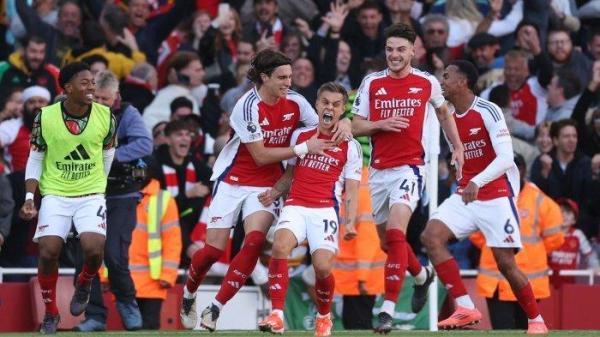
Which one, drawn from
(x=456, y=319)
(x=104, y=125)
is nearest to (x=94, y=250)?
(x=104, y=125)

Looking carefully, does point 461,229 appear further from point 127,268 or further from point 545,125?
point 545,125

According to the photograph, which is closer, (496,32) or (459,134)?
(459,134)

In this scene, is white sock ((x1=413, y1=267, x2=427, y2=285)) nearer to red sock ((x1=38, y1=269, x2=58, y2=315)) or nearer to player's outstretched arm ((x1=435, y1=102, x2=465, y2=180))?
player's outstretched arm ((x1=435, y1=102, x2=465, y2=180))

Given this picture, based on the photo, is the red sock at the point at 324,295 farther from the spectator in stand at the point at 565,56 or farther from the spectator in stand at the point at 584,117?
the spectator in stand at the point at 565,56

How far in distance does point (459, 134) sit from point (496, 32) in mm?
7327

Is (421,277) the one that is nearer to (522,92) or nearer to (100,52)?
(522,92)

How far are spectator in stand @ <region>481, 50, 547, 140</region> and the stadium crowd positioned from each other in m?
0.01

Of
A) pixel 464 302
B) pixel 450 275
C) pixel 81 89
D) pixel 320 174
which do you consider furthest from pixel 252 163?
pixel 464 302

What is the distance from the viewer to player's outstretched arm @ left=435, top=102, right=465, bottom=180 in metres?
15.5

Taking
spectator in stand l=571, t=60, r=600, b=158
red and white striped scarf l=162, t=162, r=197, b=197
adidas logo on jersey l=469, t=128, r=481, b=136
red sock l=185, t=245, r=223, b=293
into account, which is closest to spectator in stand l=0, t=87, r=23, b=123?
red and white striped scarf l=162, t=162, r=197, b=197

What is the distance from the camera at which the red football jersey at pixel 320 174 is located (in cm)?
1501

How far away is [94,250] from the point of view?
50.6 feet

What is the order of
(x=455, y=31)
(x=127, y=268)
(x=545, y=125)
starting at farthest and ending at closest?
1. (x=455, y=31)
2. (x=545, y=125)
3. (x=127, y=268)

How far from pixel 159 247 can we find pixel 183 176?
131 centimetres
